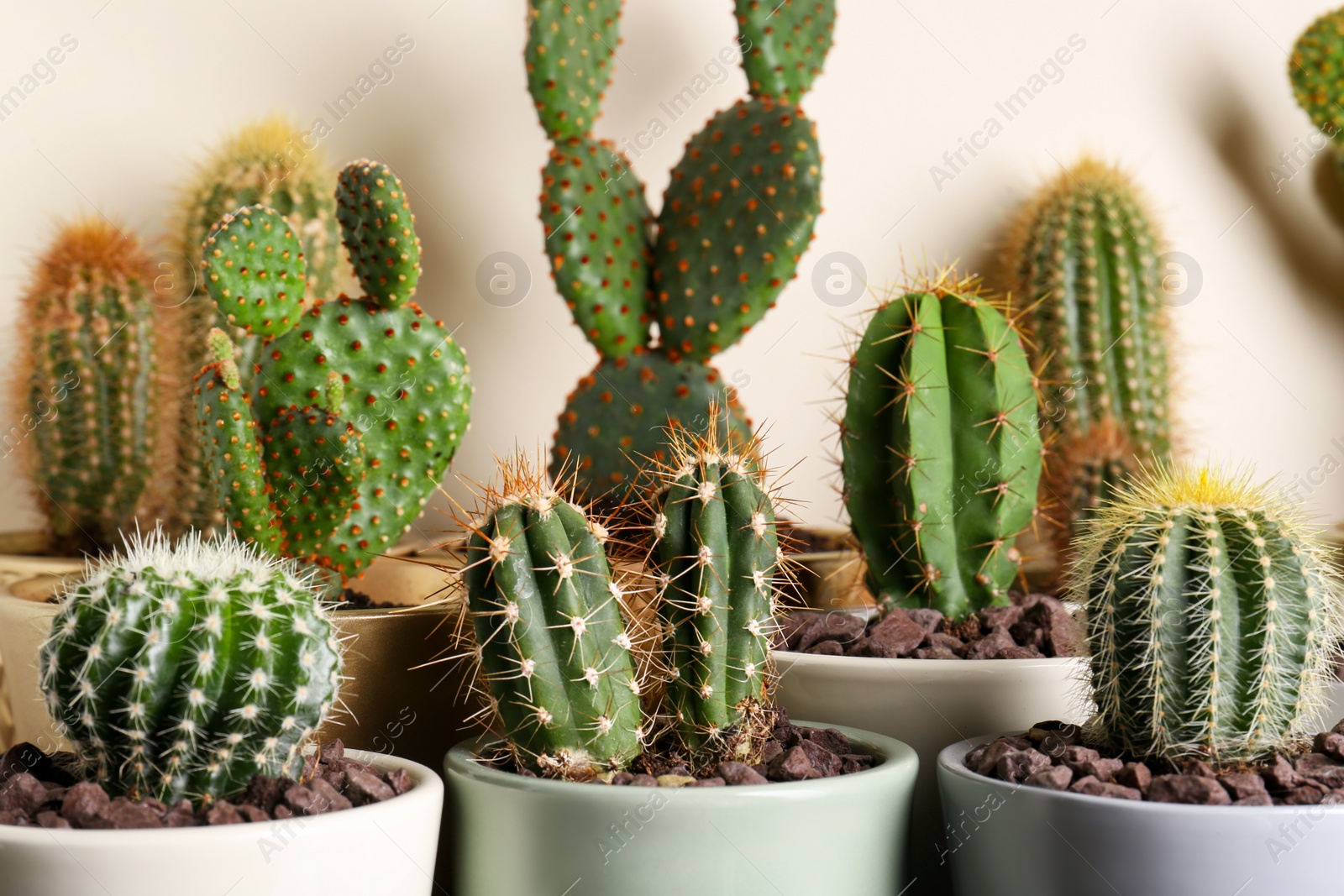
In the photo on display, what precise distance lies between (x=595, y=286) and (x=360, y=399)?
0.28 metres

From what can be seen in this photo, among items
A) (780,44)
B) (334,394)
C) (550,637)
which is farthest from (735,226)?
(550,637)

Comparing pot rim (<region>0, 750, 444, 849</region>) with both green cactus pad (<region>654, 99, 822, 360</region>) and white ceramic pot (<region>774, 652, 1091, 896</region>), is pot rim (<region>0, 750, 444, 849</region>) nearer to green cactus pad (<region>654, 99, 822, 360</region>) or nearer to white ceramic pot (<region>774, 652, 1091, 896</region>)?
white ceramic pot (<region>774, 652, 1091, 896</region>)

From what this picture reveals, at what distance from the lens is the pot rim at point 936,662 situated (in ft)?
2.68

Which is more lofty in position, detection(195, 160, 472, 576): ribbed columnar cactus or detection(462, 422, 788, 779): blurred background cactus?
detection(195, 160, 472, 576): ribbed columnar cactus

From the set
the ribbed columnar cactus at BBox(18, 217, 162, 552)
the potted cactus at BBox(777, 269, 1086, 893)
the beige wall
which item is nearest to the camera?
the potted cactus at BBox(777, 269, 1086, 893)

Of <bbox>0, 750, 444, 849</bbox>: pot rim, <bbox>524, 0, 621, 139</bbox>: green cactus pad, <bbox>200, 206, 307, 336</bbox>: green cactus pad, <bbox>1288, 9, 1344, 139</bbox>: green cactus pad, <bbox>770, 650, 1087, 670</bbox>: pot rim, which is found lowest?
<bbox>0, 750, 444, 849</bbox>: pot rim

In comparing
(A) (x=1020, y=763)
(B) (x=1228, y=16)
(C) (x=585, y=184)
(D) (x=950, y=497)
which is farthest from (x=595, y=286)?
(B) (x=1228, y=16)

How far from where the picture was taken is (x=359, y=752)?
716mm

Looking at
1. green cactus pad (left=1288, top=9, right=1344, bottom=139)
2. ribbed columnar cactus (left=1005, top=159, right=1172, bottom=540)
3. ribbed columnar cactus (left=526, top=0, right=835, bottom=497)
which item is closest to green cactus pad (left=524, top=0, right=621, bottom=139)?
ribbed columnar cactus (left=526, top=0, right=835, bottom=497)

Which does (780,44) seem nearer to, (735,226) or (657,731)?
(735,226)

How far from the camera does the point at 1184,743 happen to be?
26.5 inches

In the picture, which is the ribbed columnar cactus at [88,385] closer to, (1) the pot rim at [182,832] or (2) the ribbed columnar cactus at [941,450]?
(1) the pot rim at [182,832]

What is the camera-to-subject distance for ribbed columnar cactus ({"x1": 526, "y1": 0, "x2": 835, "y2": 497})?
1.09 metres

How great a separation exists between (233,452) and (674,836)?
40 cm
